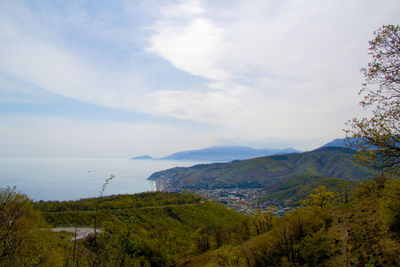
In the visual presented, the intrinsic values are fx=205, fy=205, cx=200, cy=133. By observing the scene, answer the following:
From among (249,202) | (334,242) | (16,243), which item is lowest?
(249,202)

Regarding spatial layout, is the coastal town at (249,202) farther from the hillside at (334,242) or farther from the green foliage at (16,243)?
the green foliage at (16,243)

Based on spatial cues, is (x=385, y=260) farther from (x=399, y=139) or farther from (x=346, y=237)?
(x=399, y=139)

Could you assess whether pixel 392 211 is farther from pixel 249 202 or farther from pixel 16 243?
pixel 249 202

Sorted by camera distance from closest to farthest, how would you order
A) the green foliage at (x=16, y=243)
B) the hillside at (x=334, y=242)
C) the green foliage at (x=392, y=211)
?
1. the green foliage at (x=16, y=243)
2. the hillside at (x=334, y=242)
3. the green foliage at (x=392, y=211)

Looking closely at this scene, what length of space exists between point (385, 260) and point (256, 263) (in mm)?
8690

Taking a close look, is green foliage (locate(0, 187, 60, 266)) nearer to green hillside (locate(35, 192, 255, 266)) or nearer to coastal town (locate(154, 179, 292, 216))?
green hillside (locate(35, 192, 255, 266))

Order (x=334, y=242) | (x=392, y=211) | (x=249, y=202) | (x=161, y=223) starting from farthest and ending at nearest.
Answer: (x=249, y=202) → (x=161, y=223) → (x=334, y=242) → (x=392, y=211)

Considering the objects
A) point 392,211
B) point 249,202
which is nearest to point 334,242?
point 392,211

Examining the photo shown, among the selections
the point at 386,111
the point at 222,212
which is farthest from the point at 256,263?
the point at 222,212

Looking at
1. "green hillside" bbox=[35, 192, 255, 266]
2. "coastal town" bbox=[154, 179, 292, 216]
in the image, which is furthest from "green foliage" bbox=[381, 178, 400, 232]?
"coastal town" bbox=[154, 179, 292, 216]

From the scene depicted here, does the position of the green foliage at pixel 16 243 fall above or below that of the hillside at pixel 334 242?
above

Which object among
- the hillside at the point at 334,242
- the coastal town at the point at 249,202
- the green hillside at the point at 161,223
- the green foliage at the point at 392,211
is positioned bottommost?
the coastal town at the point at 249,202

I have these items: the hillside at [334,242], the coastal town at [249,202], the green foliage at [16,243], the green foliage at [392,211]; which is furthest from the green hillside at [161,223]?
the coastal town at [249,202]

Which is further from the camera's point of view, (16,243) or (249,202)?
(249,202)
